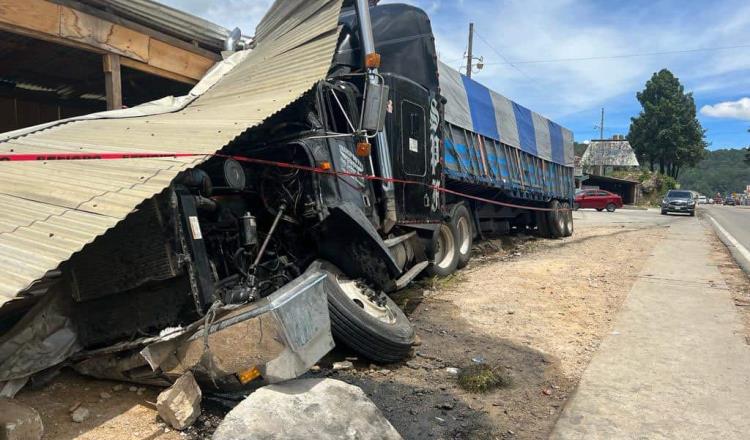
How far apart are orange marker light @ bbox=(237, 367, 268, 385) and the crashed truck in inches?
1.2

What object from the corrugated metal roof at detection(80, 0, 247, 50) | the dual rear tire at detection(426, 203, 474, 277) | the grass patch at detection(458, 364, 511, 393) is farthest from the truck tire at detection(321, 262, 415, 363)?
the corrugated metal roof at detection(80, 0, 247, 50)

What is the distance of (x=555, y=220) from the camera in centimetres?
1397

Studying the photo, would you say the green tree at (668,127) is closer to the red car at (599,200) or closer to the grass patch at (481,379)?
the red car at (599,200)

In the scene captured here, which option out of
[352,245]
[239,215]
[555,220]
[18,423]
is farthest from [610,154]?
[18,423]

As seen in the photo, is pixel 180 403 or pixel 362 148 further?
pixel 362 148

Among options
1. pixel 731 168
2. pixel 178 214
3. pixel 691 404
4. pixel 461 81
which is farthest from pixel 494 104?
pixel 731 168

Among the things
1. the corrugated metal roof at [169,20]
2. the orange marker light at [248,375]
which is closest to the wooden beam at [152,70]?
the corrugated metal roof at [169,20]

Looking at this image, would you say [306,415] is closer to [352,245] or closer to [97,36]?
[352,245]

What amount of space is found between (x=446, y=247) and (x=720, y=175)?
174542mm

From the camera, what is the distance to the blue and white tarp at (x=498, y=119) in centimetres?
860

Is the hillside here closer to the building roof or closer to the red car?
the building roof

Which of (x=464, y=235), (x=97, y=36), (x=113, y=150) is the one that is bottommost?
(x=464, y=235)

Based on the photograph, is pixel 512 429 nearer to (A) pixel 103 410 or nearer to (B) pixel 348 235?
(B) pixel 348 235

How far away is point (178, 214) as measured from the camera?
317 centimetres
